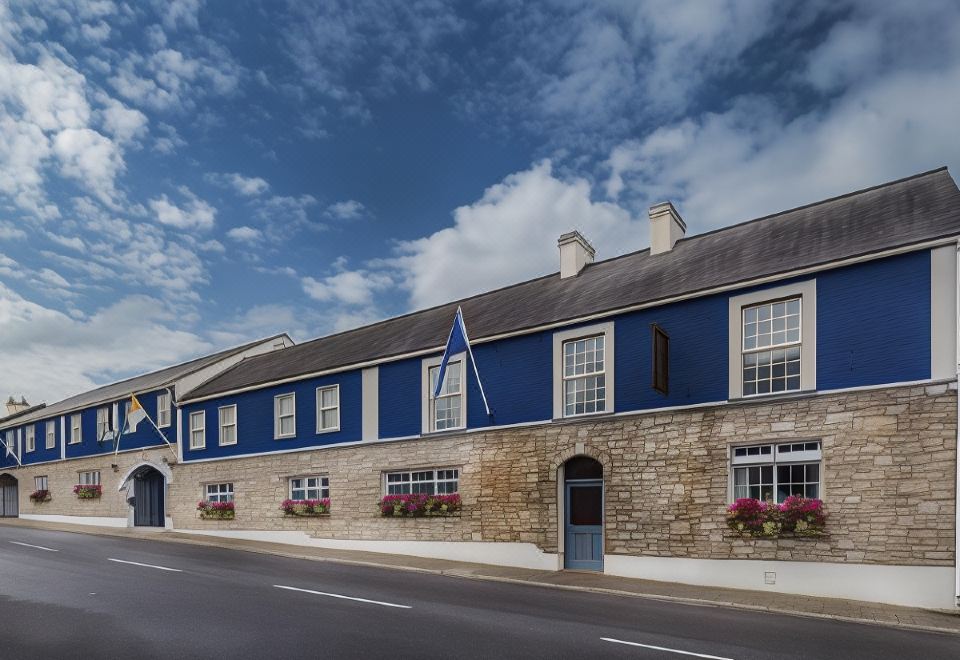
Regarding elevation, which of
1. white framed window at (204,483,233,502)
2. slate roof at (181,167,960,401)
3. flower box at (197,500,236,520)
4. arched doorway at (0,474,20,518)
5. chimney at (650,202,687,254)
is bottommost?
arched doorway at (0,474,20,518)

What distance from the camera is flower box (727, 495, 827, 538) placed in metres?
13.6

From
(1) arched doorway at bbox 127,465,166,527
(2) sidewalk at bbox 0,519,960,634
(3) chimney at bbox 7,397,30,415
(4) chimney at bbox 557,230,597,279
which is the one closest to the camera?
(2) sidewalk at bbox 0,519,960,634

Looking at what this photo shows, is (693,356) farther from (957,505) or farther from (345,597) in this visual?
(345,597)

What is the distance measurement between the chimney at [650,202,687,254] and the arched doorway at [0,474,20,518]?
137 feet

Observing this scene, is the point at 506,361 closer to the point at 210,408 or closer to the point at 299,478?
the point at 299,478

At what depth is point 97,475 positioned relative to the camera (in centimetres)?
3409

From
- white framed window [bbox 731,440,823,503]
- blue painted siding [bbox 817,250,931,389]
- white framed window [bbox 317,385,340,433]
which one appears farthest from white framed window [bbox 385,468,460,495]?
blue painted siding [bbox 817,250,931,389]

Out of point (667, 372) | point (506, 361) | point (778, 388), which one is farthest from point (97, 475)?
point (778, 388)

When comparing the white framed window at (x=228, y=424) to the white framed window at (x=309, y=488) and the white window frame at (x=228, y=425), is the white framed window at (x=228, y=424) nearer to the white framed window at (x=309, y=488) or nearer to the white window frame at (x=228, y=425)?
the white window frame at (x=228, y=425)

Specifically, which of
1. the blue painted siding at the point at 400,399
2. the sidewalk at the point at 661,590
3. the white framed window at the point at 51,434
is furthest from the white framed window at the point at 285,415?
the white framed window at the point at 51,434

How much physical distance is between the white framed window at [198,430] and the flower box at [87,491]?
8.53 meters

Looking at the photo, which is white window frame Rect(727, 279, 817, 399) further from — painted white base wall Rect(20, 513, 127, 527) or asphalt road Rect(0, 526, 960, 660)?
painted white base wall Rect(20, 513, 127, 527)

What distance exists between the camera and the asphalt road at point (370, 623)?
8.43 m

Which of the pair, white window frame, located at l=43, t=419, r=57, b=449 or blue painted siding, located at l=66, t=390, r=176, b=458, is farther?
white window frame, located at l=43, t=419, r=57, b=449
